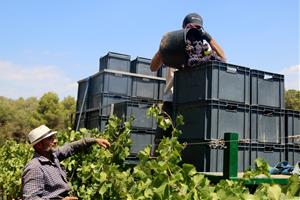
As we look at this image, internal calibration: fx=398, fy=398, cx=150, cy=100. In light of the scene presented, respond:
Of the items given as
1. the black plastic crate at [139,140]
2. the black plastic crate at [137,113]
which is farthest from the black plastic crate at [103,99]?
the black plastic crate at [139,140]

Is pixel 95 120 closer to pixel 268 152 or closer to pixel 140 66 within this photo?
pixel 140 66

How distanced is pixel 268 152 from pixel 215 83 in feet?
3.31

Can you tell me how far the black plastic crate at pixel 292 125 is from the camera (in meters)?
4.87

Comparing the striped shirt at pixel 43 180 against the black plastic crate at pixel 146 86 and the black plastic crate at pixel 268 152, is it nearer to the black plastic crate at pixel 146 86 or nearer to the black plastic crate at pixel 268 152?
the black plastic crate at pixel 268 152

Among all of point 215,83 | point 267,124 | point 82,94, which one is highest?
point 82,94

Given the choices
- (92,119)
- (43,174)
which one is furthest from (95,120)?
(43,174)

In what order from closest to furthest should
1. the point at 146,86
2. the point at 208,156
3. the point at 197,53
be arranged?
the point at 208,156 → the point at 197,53 → the point at 146,86

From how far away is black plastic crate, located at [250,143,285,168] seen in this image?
4.48 m

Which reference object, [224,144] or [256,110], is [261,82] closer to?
[256,110]

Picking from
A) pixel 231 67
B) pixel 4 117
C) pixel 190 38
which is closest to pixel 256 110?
pixel 231 67

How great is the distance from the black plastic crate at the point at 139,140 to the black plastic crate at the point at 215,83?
191 cm

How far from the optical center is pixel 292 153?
15.6 feet

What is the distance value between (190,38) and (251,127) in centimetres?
140

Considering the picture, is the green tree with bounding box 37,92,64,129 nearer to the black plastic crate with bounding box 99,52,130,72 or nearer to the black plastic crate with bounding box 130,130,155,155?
the black plastic crate with bounding box 99,52,130,72
